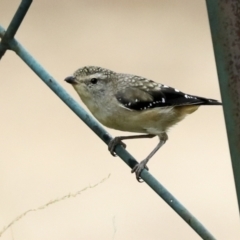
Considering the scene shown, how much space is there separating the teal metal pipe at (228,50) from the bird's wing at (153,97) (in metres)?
0.66

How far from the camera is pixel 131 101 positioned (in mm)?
1048

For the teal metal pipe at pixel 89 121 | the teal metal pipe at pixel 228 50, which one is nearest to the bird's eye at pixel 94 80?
the teal metal pipe at pixel 89 121

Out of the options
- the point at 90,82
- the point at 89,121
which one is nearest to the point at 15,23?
the point at 89,121

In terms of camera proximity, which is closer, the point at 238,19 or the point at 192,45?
the point at 238,19

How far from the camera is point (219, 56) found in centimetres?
38

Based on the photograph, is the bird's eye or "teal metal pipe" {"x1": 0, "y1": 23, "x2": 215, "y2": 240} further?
the bird's eye

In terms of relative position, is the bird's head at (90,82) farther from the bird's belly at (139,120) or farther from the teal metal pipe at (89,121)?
the teal metal pipe at (89,121)

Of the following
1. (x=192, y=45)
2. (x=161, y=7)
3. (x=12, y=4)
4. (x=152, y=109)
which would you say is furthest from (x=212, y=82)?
(x=152, y=109)

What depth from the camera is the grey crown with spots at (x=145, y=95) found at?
3.45 feet

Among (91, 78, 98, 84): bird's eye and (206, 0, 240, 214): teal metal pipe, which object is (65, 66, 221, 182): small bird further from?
(206, 0, 240, 214): teal metal pipe

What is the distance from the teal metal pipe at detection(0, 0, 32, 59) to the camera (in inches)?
19.4

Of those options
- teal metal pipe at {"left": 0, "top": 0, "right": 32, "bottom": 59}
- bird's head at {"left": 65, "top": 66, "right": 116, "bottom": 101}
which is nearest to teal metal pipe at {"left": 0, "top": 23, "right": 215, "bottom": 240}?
teal metal pipe at {"left": 0, "top": 0, "right": 32, "bottom": 59}

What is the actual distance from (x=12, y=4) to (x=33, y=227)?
1.00 metres

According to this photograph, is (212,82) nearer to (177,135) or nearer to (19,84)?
(177,135)
